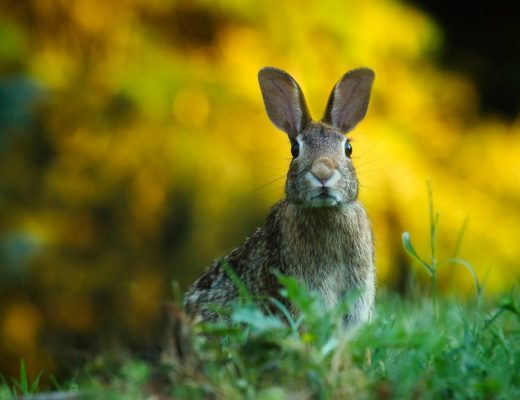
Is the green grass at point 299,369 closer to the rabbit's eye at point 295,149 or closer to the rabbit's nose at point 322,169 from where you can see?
the rabbit's nose at point 322,169

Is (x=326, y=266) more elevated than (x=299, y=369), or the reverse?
(x=299, y=369)

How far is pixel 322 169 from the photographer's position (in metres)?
3.69

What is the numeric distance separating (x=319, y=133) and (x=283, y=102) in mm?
277

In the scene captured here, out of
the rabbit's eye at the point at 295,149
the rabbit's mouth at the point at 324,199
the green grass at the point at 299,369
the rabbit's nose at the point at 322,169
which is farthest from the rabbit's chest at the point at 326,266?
the green grass at the point at 299,369

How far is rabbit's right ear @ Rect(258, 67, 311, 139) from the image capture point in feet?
13.6

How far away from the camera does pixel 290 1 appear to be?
856cm

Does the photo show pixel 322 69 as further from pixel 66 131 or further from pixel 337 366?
pixel 337 366

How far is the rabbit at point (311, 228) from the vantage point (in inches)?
146

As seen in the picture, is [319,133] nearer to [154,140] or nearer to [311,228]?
[311,228]

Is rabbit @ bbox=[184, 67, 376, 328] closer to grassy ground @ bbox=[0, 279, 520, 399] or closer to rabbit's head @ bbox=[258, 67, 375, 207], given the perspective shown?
rabbit's head @ bbox=[258, 67, 375, 207]

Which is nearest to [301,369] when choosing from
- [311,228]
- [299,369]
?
[299,369]

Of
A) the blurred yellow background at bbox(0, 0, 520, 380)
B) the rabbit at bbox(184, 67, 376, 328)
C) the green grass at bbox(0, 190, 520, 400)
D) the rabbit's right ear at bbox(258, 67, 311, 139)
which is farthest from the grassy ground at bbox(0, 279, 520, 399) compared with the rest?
the blurred yellow background at bbox(0, 0, 520, 380)

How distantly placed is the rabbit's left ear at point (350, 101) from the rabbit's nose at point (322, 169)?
47 centimetres

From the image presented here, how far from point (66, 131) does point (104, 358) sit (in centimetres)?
690
